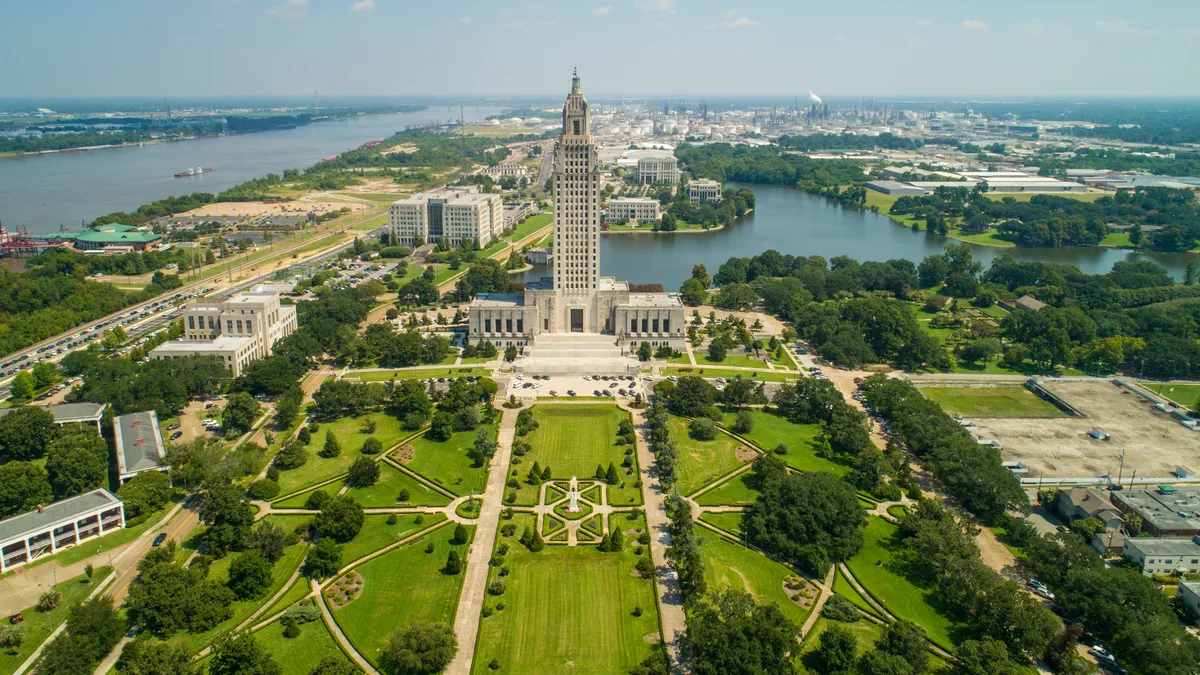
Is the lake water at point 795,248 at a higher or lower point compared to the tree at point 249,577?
higher

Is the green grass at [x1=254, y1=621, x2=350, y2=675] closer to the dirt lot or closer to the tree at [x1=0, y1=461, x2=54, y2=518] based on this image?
the tree at [x1=0, y1=461, x2=54, y2=518]

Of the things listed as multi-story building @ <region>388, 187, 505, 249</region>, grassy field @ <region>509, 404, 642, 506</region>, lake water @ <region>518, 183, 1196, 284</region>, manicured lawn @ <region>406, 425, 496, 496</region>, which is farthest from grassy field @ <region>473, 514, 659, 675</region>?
multi-story building @ <region>388, 187, 505, 249</region>

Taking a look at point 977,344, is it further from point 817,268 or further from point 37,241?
point 37,241

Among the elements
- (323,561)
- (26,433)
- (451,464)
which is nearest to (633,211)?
(451,464)

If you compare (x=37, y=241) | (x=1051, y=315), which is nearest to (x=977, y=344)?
(x=1051, y=315)

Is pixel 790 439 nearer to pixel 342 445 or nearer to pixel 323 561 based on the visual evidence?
pixel 342 445

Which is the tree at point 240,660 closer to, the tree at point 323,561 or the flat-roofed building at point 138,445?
the tree at point 323,561

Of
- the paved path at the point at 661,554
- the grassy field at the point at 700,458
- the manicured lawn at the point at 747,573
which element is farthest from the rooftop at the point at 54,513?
the grassy field at the point at 700,458
